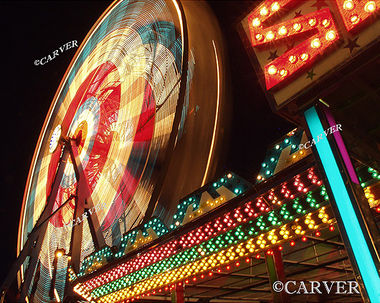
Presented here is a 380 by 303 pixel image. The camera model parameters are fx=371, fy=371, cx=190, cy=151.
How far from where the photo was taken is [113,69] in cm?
1409

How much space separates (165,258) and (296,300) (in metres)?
6.09

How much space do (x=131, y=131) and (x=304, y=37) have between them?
8.57 meters

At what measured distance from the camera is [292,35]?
438cm

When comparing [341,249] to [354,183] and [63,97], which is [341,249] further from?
[63,97]

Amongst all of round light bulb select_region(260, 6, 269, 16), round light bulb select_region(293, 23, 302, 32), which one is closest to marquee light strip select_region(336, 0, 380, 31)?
round light bulb select_region(293, 23, 302, 32)

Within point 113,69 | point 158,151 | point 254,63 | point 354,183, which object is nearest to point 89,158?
point 113,69

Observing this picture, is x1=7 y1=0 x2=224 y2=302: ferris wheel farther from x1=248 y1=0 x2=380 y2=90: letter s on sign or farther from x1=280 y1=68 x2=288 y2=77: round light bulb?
x1=280 y1=68 x2=288 y2=77: round light bulb

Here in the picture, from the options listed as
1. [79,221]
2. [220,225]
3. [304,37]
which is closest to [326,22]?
[304,37]

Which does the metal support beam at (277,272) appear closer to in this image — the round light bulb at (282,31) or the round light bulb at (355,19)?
the round light bulb at (282,31)

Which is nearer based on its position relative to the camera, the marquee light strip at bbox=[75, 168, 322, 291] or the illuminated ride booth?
the illuminated ride booth

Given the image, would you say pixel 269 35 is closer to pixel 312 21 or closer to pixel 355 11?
pixel 312 21

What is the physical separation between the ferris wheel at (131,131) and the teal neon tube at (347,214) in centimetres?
546

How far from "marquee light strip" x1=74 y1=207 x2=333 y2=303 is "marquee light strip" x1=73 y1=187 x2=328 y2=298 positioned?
3.4 inches

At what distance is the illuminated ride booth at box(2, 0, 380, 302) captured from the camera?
3961 mm
